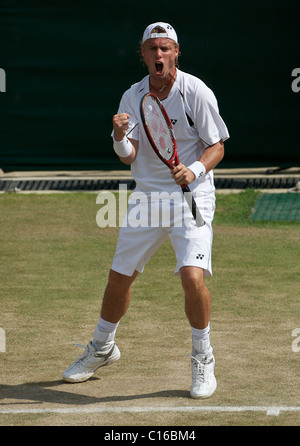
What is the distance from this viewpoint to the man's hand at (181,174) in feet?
16.6

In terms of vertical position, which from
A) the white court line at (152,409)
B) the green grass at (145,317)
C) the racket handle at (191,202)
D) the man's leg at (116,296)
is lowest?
the green grass at (145,317)

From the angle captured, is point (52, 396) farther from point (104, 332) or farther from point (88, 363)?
point (104, 332)

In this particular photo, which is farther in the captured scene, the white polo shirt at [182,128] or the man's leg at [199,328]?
the white polo shirt at [182,128]

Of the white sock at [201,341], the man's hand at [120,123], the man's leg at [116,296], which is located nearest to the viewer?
the man's hand at [120,123]

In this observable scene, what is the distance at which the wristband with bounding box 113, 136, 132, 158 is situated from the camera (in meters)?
5.22

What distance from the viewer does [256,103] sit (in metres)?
12.2

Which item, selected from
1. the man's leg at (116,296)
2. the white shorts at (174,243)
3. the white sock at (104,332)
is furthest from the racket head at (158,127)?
the white sock at (104,332)

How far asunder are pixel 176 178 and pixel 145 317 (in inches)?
75.6

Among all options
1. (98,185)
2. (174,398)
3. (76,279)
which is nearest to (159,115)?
(174,398)

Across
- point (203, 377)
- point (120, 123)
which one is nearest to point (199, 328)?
point (203, 377)

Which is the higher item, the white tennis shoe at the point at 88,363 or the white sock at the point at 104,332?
the white sock at the point at 104,332

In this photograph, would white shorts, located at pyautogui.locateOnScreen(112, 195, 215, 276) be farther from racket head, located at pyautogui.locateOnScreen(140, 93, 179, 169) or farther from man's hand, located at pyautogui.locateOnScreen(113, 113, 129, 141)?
man's hand, located at pyautogui.locateOnScreen(113, 113, 129, 141)

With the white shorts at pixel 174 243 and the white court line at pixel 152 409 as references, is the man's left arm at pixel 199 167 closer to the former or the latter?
the white shorts at pixel 174 243

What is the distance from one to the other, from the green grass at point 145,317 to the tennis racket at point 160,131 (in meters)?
1.08
